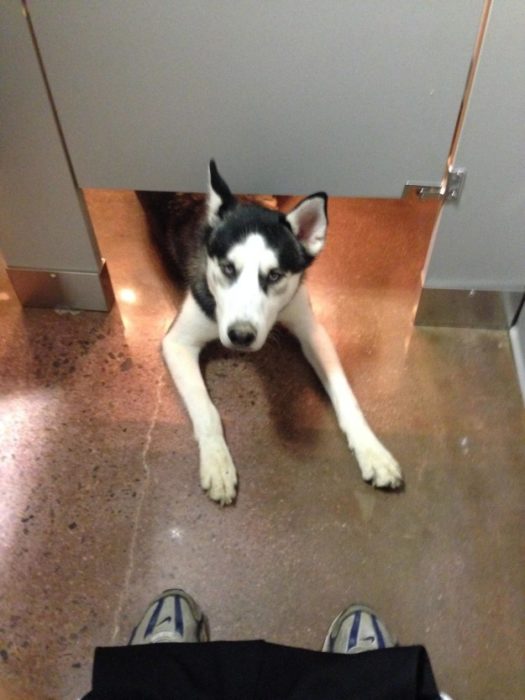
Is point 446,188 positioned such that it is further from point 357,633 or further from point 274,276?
point 357,633

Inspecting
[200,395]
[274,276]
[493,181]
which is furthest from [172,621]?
[493,181]

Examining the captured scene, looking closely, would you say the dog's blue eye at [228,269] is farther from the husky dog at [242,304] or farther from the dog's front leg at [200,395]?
the dog's front leg at [200,395]

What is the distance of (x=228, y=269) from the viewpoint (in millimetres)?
1688

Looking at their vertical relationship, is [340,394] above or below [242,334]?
below

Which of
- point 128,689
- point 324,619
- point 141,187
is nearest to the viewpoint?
point 128,689

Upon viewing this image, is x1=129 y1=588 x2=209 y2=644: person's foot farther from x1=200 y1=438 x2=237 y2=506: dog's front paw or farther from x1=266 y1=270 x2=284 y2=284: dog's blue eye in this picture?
x1=266 y1=270 x2=284 y2=284: dog's blue eye

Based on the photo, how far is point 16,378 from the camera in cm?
215

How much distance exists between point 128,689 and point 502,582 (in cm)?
103

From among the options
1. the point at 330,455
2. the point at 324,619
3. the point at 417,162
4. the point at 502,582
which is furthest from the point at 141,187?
the point at 502,582

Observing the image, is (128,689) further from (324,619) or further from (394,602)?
(394,602)

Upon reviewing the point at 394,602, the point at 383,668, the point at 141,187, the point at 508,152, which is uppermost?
the point at 508,152

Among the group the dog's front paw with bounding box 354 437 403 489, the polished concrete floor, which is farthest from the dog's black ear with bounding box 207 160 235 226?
the dog's front paw with bounding box 354 437 403 489

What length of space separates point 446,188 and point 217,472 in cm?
106

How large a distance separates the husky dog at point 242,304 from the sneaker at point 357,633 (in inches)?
14.9
